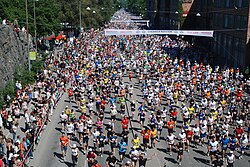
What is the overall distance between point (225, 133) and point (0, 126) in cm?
1270

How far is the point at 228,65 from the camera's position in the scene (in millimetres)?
51156

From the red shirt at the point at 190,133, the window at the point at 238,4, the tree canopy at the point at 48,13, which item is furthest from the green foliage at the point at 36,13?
the red shirt at the point at 190,133

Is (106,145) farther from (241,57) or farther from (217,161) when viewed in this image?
(241,57)

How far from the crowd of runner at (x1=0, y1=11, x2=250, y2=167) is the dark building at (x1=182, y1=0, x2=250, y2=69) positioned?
4069mm

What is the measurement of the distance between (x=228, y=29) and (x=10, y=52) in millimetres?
27834

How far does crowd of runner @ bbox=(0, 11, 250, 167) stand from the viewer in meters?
20.7

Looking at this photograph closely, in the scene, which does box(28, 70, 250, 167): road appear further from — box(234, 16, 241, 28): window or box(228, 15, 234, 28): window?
box(228, 15, 234, 28): window

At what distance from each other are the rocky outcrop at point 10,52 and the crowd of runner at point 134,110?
2.25 m

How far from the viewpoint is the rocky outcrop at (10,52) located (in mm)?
33656

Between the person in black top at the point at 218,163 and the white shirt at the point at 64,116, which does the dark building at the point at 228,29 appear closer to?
the white shirt at the point at 64,116

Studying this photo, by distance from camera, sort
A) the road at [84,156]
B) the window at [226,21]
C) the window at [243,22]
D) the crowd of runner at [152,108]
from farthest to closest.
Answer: the window at [226,21] < the window at [243,22] < the crowd of runner at [152,108] < the road at [84,156]

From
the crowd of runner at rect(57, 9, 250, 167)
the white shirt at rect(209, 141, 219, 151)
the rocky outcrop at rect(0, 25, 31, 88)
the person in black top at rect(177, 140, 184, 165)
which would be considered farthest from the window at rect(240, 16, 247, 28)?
the person in black top at rect(177, 140, 184, 165)

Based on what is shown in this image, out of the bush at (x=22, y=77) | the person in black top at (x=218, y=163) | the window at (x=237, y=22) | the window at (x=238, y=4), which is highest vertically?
the window at (x=238, y=4)

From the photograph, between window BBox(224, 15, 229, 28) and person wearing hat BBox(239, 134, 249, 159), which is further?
window BBox(224, 15, 229, 28)
